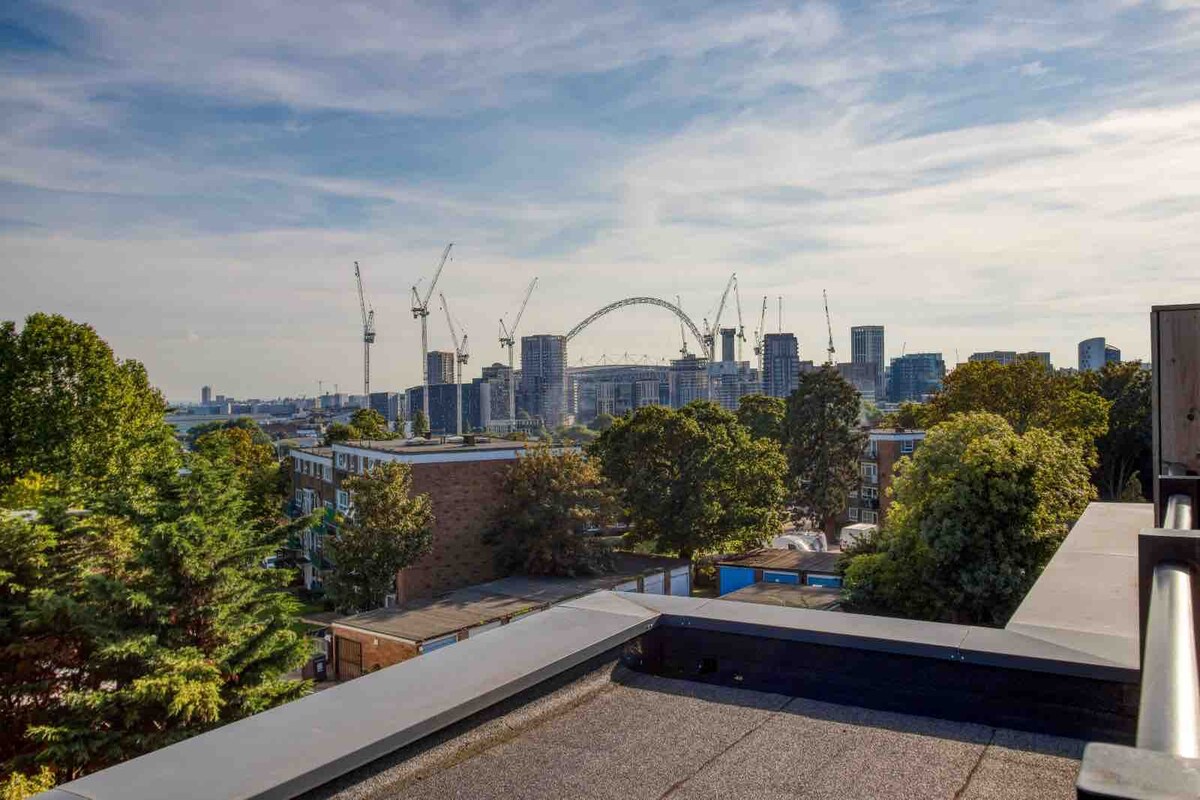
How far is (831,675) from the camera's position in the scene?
301cm

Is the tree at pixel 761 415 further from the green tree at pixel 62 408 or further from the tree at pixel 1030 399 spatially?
the green tree at pixel 62 408

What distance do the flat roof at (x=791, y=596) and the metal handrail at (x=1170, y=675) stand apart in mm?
18259

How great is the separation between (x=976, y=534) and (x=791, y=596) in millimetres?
6481

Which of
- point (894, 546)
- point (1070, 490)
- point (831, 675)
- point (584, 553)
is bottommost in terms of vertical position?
point (584, 553)

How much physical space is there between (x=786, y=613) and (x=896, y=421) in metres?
51.9

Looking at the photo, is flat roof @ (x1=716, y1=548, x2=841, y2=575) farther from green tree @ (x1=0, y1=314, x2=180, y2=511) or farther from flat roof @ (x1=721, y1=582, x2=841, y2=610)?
green tree @ (x1=0, y1=314, x2=180, y2=511)

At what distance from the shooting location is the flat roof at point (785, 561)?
26391 millimetres

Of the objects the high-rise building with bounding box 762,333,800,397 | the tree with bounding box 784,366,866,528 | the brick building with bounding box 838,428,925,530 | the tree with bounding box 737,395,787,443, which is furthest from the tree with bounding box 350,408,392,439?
the high-rise building with bounding box 762,333,800,397

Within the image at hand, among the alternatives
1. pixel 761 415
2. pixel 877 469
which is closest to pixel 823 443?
pixel 761 415

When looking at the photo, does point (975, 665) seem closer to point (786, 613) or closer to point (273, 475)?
point (786, 613)

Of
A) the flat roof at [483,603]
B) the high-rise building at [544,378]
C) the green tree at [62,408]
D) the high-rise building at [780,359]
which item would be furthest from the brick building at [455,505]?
the high-rise building at [544,378]

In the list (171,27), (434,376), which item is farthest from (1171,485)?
(434,376)

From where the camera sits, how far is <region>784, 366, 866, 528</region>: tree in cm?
3966

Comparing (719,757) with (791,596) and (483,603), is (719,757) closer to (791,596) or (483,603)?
(791,596)
